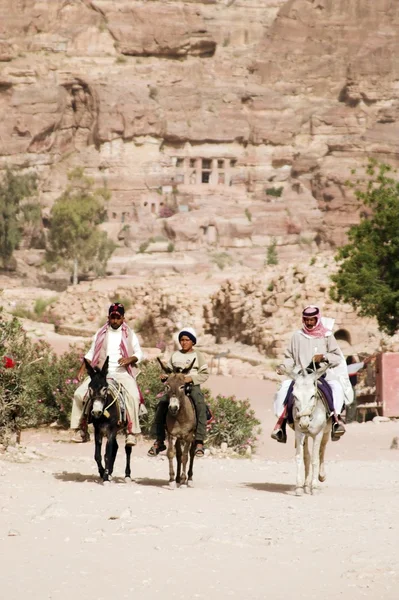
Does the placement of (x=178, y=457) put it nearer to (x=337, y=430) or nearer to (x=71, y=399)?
(x=337, y=430)

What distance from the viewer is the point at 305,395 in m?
11.1

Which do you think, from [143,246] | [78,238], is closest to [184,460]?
[78,238]

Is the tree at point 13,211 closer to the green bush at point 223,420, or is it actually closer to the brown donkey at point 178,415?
the green bush at point 223,420

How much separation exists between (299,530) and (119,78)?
106 metres

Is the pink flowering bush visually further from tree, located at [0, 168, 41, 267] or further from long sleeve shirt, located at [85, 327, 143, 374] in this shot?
tree, located at [0, 168, 41, 267]

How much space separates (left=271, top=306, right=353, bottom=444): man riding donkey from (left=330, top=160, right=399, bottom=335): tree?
16.2 metres

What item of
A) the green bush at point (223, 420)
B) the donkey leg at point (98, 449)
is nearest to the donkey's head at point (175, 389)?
the donkey leg at point (98, 449)

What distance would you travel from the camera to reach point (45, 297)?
59625 millimetres

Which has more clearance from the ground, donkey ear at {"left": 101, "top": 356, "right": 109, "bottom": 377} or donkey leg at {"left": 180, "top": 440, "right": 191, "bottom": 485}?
donkey ear at {"left": 101, "top": 356, "right": 109, "bottom": 377}

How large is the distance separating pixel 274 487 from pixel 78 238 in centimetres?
7015

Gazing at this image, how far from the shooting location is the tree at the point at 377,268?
28.3 metres

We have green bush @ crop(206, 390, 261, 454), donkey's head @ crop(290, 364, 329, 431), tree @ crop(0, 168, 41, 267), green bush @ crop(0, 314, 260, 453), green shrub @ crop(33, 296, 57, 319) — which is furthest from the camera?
tree @ crop(0, 168, 41, 267)

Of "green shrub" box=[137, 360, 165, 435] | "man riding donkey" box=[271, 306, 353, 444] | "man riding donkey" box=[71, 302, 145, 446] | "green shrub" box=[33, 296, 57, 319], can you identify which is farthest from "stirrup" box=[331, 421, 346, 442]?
"green shrub" box=[33, 296, 57, 319]

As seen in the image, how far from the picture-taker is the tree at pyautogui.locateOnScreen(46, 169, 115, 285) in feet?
263
